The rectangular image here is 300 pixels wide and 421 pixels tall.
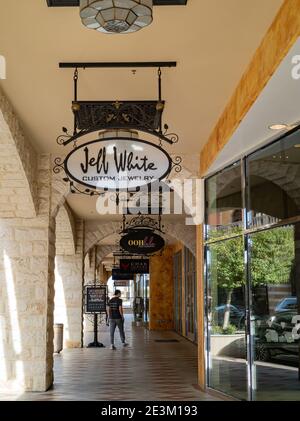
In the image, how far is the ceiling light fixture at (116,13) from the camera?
3.04 metres

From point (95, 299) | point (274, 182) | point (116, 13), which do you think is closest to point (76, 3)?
point (116, 13)

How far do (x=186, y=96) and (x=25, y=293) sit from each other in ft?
12.6

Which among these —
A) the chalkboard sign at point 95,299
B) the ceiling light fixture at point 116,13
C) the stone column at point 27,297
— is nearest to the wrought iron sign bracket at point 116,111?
the ceiling light fixture at point 116,13

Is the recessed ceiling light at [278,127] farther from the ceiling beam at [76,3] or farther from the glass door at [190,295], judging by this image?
the glass door at [190,295]

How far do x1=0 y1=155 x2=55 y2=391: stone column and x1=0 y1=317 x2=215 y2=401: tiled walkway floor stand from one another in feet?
1.32

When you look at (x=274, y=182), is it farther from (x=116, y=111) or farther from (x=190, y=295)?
(x=190, y=295)

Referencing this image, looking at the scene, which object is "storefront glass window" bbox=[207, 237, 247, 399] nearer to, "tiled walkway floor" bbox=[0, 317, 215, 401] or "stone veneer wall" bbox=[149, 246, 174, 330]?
"tiled walkway floor" bbox=[0, 317, 215, 401]

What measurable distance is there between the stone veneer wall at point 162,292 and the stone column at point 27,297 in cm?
1213

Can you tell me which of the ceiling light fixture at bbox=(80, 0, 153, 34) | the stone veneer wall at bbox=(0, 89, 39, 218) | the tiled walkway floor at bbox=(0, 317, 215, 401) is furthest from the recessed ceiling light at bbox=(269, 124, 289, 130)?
the tiled walkway floor at bbox=(0, 317, 215, 401)

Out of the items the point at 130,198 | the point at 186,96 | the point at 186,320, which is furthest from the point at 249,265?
the point at 186,320

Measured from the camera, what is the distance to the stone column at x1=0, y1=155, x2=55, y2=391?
761 centimetres

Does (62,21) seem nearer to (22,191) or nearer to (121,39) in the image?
(121,39)

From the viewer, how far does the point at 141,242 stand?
10.8 m

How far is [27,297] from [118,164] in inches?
153
